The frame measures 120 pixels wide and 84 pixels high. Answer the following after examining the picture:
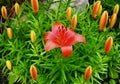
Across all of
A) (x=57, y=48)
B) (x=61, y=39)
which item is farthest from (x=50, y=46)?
(x=57, y=48)

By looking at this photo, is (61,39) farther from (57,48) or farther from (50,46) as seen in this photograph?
(57,48)

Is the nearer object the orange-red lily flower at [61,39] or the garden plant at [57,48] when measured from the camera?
the orange-red lily flower at [61,39]

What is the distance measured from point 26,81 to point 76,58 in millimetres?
466

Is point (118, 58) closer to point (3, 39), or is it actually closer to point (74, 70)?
point (74, 70)

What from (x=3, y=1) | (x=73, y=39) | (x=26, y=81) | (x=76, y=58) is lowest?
(x=26, y=81)

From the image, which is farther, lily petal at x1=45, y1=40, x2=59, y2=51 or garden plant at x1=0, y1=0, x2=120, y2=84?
garden plant at x1=0, y1=0, x2=120, y2=84

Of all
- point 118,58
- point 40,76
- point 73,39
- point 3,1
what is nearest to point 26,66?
point 40,76

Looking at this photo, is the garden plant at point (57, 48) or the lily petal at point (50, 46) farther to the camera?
the garden plant at point (57, 48)

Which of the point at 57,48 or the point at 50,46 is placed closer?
the point at 50,46

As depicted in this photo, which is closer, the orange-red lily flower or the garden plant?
the orange-red lily flower

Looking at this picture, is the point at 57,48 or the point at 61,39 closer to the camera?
the point at 61,39

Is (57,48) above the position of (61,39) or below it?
below

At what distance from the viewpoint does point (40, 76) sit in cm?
250

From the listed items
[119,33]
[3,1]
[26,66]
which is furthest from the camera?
[3,1]
